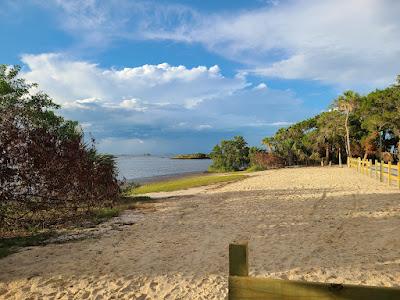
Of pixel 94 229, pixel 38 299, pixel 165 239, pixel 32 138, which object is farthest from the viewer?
pixel 94 229

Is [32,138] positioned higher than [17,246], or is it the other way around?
[32,138]

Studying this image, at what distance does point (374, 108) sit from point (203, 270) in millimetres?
51314

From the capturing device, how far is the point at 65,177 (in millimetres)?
9266

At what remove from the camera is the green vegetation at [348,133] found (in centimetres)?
5059

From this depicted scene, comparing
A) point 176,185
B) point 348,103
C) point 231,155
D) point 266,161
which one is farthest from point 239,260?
point 231,155

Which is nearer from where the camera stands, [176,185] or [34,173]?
[34,173]

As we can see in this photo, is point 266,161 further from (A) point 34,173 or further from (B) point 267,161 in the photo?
(A) point 34,173

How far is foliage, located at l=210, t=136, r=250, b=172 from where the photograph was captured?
6431 cm

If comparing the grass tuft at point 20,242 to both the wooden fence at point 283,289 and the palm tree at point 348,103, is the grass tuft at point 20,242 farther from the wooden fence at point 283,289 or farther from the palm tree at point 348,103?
the palm tree at point 348,103

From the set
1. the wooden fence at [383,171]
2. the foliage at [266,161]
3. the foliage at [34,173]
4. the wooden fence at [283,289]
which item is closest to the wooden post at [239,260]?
the wooden fence at [283,289]

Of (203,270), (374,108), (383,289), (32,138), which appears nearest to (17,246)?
(32,138)

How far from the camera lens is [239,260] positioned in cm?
240

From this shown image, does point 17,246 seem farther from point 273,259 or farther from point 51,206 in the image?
point 273,259

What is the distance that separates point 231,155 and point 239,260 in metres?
62.4
